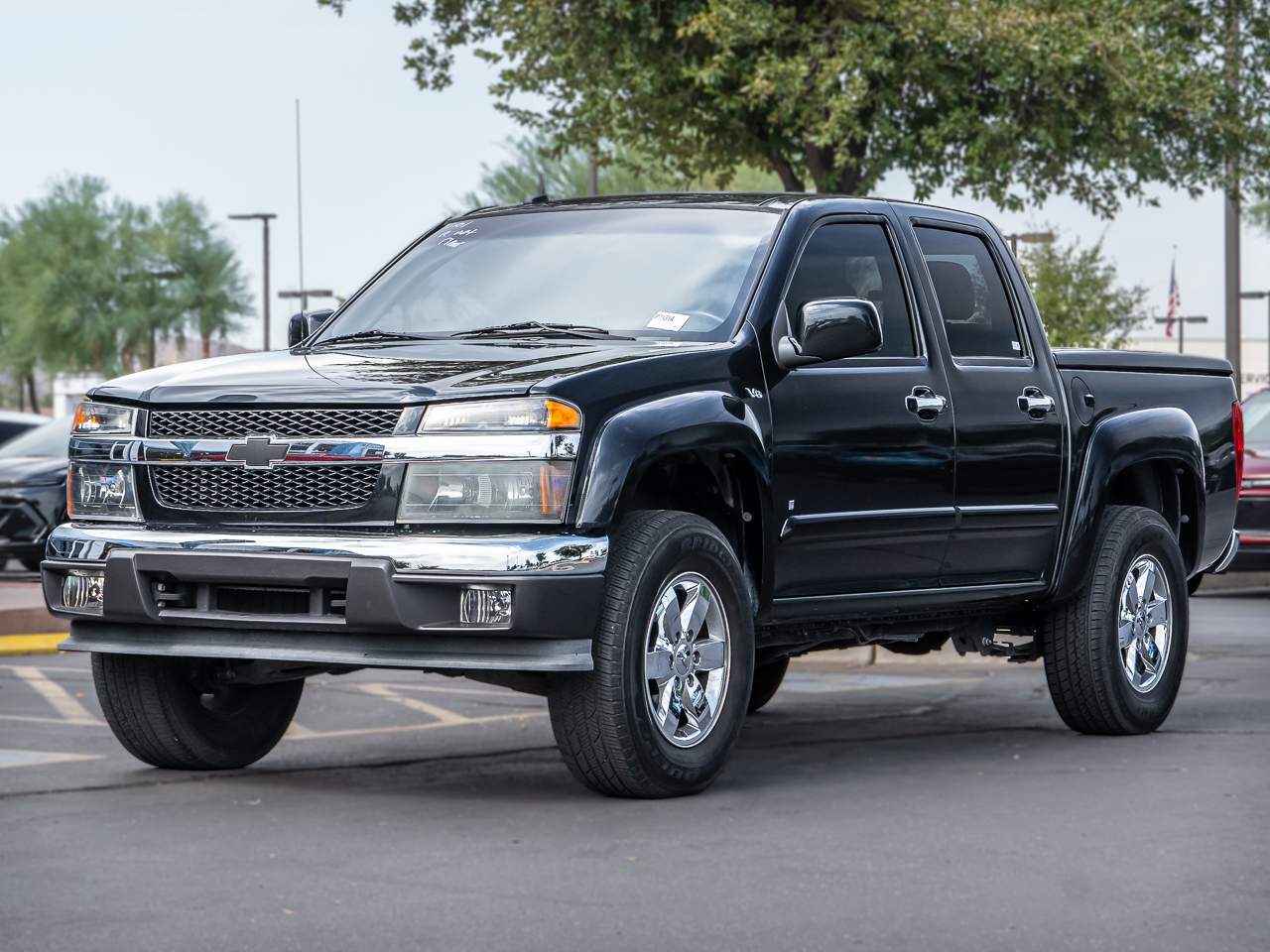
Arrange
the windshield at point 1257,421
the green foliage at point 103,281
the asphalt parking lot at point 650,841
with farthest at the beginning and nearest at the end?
the green foliage at point 103,281
the windshield at point 1257,421
the asphalt parking lot at point 650,841

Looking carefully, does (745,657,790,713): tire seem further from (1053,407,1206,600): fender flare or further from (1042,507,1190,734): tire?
(1053,407,1206,600): fender flare

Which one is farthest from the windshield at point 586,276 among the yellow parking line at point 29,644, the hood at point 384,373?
the yellow parking line at point 29,644

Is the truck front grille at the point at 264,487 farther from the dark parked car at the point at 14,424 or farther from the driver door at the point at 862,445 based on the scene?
the dark parked car at the point at 14,424

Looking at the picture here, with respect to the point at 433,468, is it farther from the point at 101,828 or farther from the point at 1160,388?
the point at 1160,388

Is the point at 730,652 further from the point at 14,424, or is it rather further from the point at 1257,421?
the point at 14,424

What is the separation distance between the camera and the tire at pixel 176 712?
24.3 ft

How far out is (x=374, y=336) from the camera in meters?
7.88

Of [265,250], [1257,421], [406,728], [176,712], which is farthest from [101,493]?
[265,250]

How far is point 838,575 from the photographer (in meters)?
7.68

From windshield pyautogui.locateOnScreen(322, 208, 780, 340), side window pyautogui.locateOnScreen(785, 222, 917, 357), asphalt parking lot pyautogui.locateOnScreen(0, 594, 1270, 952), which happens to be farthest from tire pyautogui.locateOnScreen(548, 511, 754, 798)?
side window pyautogui.locateOnScreen(785, 222, 917, 357)

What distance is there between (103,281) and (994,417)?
8018 centimetres

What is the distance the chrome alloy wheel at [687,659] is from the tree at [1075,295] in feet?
127

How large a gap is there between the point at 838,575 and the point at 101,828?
8.37 ft

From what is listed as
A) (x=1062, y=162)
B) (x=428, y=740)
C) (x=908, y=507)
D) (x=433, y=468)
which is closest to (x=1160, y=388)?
(x=908, y=507)
